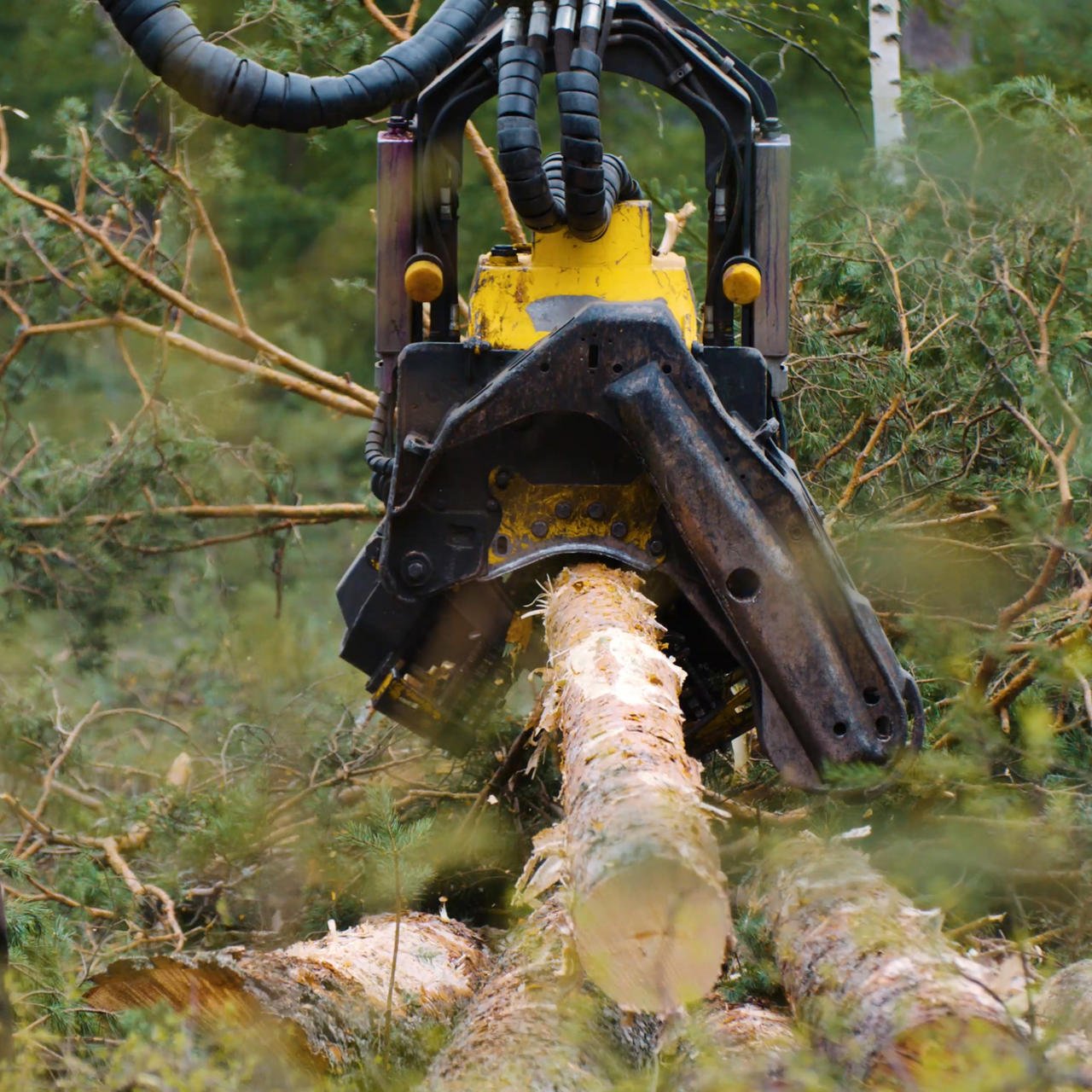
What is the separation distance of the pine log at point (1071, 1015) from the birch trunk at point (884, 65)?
222 inches

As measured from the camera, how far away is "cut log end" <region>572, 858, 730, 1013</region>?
2.26 meters

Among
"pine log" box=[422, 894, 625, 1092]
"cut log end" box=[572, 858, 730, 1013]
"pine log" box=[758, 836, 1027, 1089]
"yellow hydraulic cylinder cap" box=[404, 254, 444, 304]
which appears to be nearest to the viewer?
"pine log" box=[758, 836, 1027, 1089]

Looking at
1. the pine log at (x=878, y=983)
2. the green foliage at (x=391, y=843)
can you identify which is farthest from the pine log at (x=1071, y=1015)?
the green foliage at (x=391, y=843)

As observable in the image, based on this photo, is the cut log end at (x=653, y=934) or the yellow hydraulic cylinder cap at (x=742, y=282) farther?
the yellow hydraulic cylinder cap at (x=742, y=282)

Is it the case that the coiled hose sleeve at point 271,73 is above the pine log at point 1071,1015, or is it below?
above

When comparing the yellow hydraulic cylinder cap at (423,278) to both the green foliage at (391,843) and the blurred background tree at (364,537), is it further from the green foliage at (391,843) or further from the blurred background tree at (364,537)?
the green foliage at (391,843)

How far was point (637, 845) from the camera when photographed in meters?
2.30

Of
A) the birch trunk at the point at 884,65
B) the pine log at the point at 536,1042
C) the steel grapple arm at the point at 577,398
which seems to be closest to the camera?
the pine log at the point at 536,1042

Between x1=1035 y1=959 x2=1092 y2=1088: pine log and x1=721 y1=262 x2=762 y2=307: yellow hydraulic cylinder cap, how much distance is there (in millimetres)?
2162

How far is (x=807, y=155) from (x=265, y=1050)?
18.5 feet

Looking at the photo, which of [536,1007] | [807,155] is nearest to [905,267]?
[807,155]

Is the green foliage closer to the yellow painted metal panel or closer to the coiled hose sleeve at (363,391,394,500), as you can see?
the coiled hose sleeve at (363,391,394,500)

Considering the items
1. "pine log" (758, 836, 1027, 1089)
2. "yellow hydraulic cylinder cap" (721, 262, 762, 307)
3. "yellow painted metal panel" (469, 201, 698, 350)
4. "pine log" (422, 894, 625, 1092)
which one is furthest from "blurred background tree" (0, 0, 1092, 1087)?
"yellow painted metal panel" (469, 201, 698, 350)

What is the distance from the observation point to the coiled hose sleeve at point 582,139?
3.83 meters
